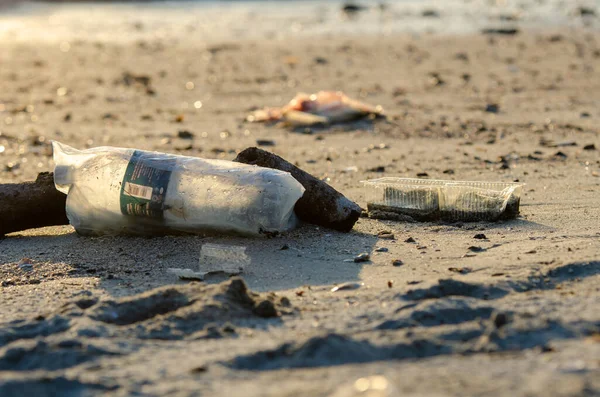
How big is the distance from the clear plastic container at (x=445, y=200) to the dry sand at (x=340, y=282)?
91 mm

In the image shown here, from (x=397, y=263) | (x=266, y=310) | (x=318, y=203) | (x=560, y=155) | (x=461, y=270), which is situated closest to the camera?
(x=266, y=310)

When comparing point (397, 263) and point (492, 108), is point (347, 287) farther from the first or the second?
point (492, 108)

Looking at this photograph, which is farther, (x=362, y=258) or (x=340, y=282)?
(x=362, y=258)

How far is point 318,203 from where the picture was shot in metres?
3.53

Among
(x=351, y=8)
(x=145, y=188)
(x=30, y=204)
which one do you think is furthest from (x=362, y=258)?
(x=351, y=8)

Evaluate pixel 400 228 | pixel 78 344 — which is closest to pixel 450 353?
pixel 78 344

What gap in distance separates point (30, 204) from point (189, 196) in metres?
0.74

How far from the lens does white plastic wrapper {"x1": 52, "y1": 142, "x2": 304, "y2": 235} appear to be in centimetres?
336

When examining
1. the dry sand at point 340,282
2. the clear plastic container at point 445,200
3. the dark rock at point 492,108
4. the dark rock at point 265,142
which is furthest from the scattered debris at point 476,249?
the dark rock at point 492,108

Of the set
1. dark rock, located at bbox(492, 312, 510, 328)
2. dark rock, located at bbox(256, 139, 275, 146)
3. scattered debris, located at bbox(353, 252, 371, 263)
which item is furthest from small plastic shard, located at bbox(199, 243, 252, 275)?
dark rock, located at bbox(256, 139, 275, 146)

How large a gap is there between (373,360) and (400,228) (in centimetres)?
147

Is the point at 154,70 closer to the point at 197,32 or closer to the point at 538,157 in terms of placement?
the point at 197,32

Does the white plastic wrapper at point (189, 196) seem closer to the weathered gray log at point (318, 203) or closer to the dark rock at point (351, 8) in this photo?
the weathered gray log at point (318, 203)

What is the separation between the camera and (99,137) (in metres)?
6.18
